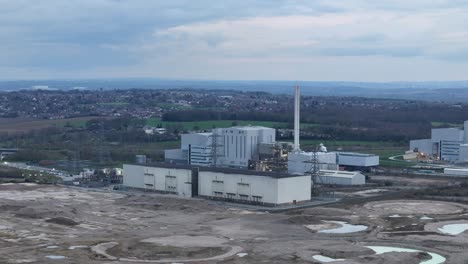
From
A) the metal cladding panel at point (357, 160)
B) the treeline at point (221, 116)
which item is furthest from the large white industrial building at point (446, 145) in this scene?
the treeline at point (221, 116)

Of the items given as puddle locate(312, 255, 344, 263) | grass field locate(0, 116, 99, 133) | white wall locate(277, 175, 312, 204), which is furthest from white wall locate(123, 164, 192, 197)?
grass field locate(0, 116, 99, 133)

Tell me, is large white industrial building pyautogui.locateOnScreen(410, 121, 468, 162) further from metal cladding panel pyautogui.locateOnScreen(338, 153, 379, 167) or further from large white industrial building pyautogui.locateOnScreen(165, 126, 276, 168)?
large white industrial building pyautogui.locateOnScreen(165, 126, 276, 168)

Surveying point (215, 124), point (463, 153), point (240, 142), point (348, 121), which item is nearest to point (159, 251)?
point (240, 142)

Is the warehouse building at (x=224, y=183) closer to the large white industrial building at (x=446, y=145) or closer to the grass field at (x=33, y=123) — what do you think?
the large white industrial building at (x=446, y=145)

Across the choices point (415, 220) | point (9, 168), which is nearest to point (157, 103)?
point (9, 168)

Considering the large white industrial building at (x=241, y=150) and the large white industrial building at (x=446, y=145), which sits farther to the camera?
the large white industrial building at (x=446, y=145)

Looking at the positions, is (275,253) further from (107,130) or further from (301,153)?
(107,130)
